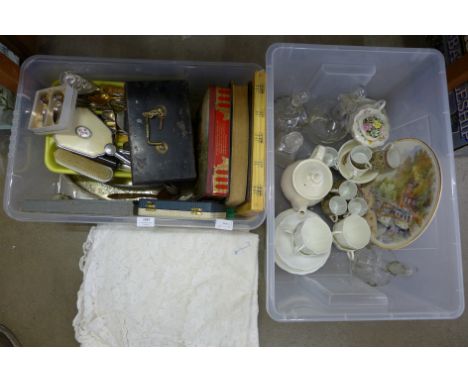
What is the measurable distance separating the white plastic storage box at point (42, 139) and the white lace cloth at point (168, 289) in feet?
0.32

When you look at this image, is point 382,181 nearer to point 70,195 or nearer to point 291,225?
point 291,225

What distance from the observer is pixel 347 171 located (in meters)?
0.88

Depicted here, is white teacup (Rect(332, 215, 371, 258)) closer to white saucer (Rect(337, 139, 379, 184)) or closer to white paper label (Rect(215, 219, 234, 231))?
white saucer (Rect(337, 139, 379, 184))

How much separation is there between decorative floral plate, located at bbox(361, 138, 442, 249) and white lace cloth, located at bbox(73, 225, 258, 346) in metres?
0.33

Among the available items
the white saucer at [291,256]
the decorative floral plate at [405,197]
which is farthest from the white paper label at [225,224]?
the decorative floral plate at [405,197]

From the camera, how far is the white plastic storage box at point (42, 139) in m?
0.78

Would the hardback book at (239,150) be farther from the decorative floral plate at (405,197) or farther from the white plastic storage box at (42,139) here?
the decorative floral plate at (405,197)

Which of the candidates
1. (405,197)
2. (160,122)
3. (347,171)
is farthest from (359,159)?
(160,122)

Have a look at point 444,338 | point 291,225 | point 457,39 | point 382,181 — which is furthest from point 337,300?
point 457,39

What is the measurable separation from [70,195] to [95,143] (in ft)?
0.69

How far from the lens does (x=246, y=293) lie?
2.91ft

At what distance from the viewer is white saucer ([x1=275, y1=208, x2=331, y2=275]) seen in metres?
0.84

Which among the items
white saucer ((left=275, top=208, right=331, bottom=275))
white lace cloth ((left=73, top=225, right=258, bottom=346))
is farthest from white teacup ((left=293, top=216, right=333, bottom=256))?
white lace cloth ((left=73, top=225, right=258, bottom=346))

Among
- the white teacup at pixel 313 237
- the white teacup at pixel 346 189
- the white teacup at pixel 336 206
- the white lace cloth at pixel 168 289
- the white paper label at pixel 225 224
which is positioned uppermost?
the white teacup at pixel 346 189
